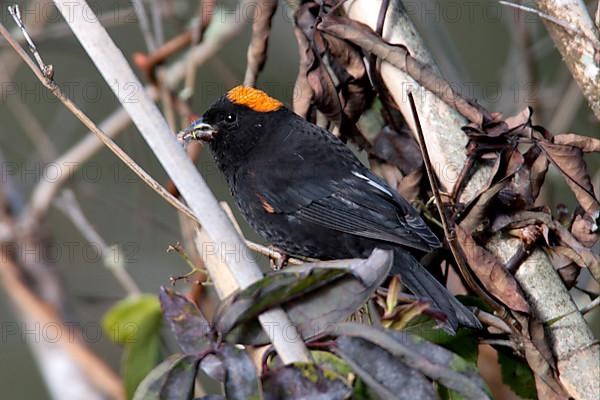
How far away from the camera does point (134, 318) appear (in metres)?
3.05

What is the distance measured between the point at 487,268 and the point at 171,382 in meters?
0.98

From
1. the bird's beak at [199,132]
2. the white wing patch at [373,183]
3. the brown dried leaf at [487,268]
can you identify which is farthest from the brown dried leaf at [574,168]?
the bird's beak at [199,132]

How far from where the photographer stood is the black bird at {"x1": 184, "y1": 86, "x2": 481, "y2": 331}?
9.73ft

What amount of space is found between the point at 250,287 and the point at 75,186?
3.41 m

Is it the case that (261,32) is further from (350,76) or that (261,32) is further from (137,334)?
(137,334)

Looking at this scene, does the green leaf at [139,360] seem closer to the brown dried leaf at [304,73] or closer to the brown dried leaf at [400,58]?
the brown dried leaf at [304,73]

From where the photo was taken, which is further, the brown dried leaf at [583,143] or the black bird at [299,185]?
the black bird at [299,185]

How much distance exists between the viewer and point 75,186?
4.83m

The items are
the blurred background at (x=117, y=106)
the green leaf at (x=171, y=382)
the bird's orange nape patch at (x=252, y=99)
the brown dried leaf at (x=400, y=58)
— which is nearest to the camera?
the green leaf at (x=171, y=382)

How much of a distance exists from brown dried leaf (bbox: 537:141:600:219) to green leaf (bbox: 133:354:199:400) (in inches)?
48.5

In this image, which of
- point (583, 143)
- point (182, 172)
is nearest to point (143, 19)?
point (182, 172)

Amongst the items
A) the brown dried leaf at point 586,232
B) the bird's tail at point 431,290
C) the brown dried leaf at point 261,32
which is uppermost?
the brown dried leaf at point 261,32

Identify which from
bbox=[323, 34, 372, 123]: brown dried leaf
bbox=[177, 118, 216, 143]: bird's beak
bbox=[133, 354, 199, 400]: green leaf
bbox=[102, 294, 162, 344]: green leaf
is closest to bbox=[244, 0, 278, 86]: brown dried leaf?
bbox=[323, 34, 372, 123]: brown dried leaf

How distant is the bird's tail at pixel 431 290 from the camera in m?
2.21
